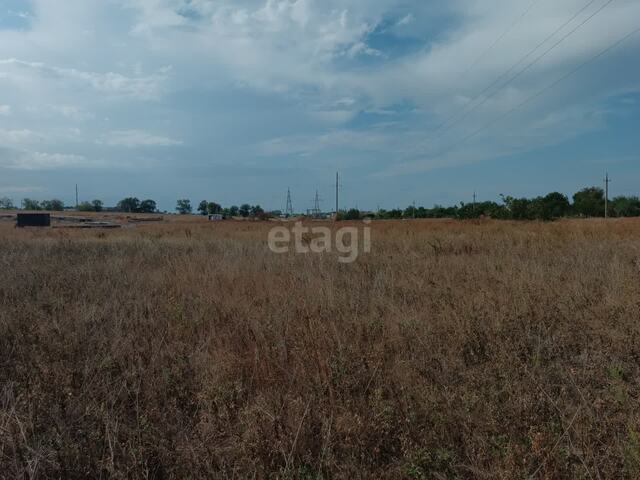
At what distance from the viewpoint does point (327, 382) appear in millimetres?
2279

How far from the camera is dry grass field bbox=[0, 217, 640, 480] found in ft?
5.54

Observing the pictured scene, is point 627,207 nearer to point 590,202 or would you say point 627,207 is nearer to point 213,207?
point 590,202

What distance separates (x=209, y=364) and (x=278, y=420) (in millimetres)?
953

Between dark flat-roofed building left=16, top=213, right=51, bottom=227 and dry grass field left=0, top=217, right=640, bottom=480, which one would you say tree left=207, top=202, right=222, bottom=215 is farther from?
dry grass field left=0, top=217, right=640, bottom=480

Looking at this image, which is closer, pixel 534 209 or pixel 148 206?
pixel 534 209

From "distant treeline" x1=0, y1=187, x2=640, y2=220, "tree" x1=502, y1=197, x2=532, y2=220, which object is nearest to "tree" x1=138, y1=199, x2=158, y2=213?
"distant treeline" x1=0, y1=187, x2=640, y2=220

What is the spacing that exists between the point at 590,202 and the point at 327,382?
7311 cm

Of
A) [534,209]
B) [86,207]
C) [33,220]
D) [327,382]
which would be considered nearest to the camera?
[327,382]

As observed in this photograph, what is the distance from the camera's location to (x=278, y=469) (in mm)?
1697

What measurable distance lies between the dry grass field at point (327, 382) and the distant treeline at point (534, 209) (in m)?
22.3

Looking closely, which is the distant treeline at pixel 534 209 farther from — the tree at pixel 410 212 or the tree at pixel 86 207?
the tree at pixel 86 207

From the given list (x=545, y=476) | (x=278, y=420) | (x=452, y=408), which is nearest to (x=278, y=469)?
(x=278, y=420)

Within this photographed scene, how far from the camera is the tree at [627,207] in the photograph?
56006 millimetres

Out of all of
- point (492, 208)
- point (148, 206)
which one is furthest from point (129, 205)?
point (492, 208)
